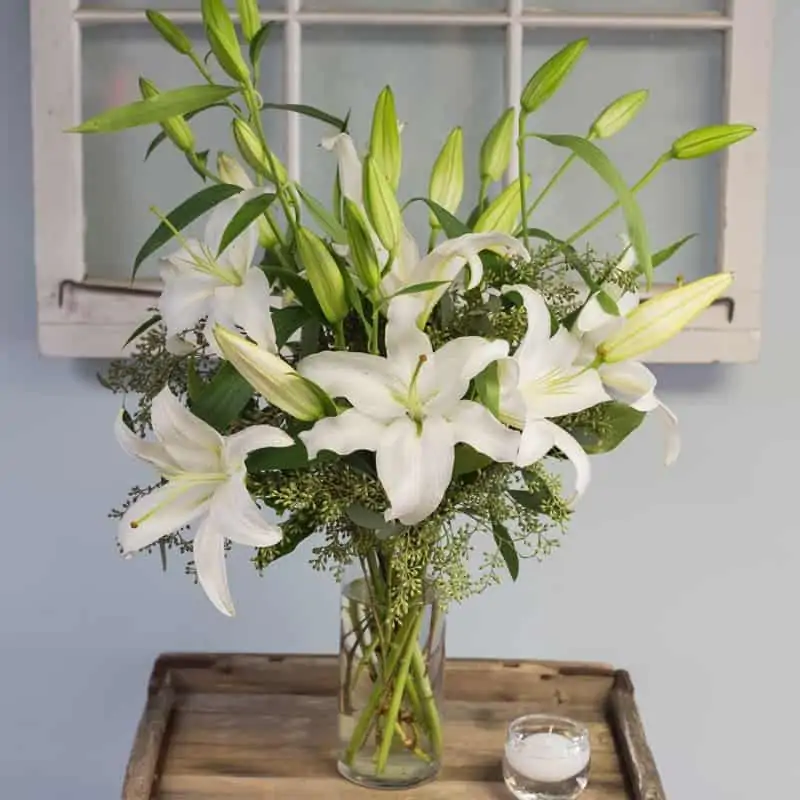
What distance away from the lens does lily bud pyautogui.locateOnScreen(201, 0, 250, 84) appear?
0.90m

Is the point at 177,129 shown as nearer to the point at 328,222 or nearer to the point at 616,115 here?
the point at 328,222

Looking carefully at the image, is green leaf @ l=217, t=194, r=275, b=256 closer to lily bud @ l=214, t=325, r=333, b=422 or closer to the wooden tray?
lily bud @ l=214, t=325, r=333, b=422

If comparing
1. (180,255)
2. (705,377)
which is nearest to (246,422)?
(180,255)

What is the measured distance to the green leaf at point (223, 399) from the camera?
944 mm

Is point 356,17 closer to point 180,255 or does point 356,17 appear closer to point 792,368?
point 180,255

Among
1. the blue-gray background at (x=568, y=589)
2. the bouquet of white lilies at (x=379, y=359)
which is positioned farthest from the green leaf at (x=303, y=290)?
the blue-gray background at (x=568, y=589)

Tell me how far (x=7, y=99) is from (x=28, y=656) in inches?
25.3

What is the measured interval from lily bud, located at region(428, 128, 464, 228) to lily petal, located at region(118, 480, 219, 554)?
282 millimetres

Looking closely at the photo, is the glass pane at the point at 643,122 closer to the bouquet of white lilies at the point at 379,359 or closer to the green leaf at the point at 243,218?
the bouquet of white lilies at the point at 379,359

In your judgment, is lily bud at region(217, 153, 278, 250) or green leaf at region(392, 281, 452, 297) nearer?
green leaf at region(392, 281, 452, 297)

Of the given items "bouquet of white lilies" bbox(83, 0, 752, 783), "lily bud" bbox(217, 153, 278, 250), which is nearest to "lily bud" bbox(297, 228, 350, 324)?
"bouquet of white lilies" bbox(83, 0, 752, 783)

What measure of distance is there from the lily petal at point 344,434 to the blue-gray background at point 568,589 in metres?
0.66

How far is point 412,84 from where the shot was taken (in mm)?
1403

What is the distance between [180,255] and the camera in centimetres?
102
